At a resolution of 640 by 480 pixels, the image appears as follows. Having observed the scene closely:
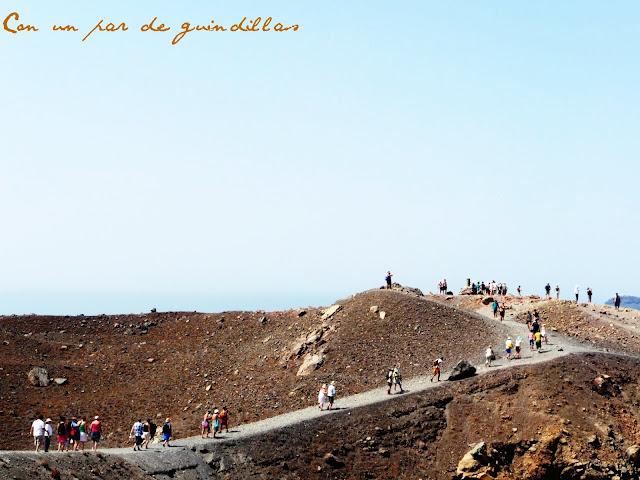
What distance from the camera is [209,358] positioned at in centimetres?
6297

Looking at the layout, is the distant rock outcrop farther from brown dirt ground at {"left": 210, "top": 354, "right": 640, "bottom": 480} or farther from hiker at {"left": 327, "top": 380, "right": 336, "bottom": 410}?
hiker at {"left": 327, "top": 380, "right": 336, "bottom": 410}

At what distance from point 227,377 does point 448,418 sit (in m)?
20.0

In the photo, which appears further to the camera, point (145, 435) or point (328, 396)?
point (328, 396)

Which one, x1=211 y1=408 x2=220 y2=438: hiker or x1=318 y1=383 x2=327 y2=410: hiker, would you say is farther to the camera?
x1=318 y1=383 x2=327 y2=410: hiker

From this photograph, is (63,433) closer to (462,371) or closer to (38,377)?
(38,377)

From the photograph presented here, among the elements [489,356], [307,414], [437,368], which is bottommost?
[307,414]

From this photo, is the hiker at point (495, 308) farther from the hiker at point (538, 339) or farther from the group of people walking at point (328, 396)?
the group of people walking at point (328, 396)

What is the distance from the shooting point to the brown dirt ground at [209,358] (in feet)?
171

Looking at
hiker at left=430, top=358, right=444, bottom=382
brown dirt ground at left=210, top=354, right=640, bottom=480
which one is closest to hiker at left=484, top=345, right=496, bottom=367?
brown dirt ground at left=210, top=354, right=640, bottom=480

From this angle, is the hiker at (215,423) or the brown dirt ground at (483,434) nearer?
the brown dirt ground at (483,434)

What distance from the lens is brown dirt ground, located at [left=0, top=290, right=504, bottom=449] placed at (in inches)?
2057

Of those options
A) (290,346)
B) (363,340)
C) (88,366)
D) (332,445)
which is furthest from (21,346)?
(332,445)

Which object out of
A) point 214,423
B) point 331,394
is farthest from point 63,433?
point 331,394

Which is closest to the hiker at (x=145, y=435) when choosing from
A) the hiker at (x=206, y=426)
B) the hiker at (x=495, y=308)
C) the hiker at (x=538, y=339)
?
the hiker at (x=206, y=426)
